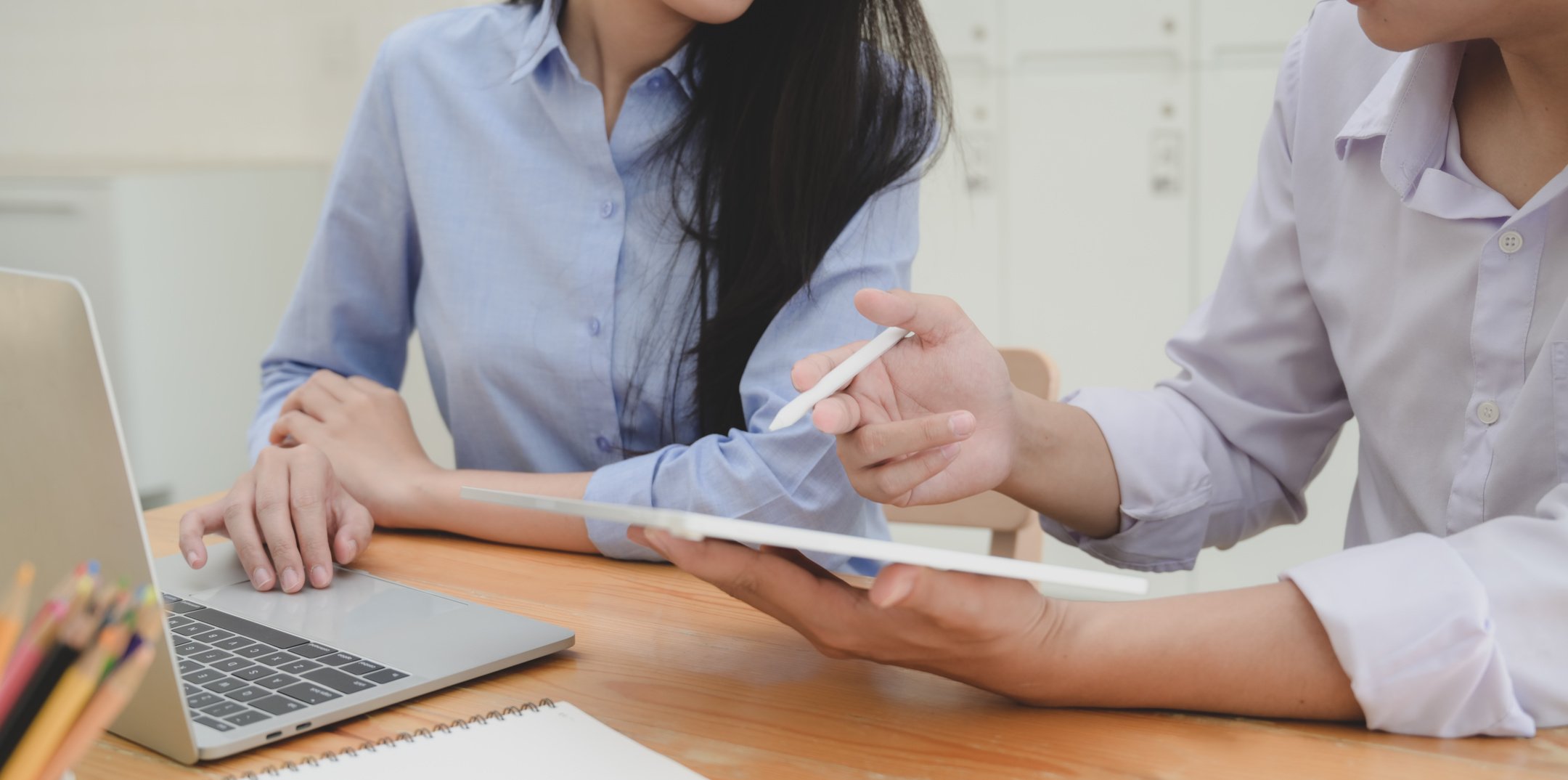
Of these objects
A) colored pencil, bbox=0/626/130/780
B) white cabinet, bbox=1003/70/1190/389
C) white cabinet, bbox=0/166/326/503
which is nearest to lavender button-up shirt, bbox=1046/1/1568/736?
colored pencil, bbox=0/626/130/780

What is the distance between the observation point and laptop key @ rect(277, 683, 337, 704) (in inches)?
27.0

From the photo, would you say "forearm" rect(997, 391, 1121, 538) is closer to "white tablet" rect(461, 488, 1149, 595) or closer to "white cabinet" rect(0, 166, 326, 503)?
"white tablet" rect(461, 488, 1149, 595)

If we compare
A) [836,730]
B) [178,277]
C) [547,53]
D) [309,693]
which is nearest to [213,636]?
[309,693]

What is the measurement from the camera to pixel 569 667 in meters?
0.77

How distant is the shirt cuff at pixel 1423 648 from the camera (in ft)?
2.13

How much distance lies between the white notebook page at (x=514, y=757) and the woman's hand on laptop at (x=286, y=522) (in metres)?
0.30

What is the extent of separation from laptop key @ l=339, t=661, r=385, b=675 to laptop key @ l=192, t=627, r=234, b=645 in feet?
0.33

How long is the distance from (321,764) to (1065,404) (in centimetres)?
60

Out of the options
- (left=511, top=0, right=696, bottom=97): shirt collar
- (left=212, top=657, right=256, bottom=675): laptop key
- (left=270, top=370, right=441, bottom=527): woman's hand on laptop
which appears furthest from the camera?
(left=511, top=0, right=696, bottom=97): shirt collar

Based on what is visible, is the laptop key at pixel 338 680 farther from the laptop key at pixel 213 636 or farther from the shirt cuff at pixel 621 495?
the shirt cuff at pixel 621 495

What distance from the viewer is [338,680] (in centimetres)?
71

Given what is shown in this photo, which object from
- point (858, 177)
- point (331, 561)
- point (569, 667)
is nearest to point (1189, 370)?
point (858, 177)

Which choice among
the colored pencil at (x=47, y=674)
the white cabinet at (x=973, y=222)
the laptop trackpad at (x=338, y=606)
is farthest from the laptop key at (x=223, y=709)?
the white cabinet at (x=973, y=222)

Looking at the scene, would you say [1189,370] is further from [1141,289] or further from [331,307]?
[1141,289]
